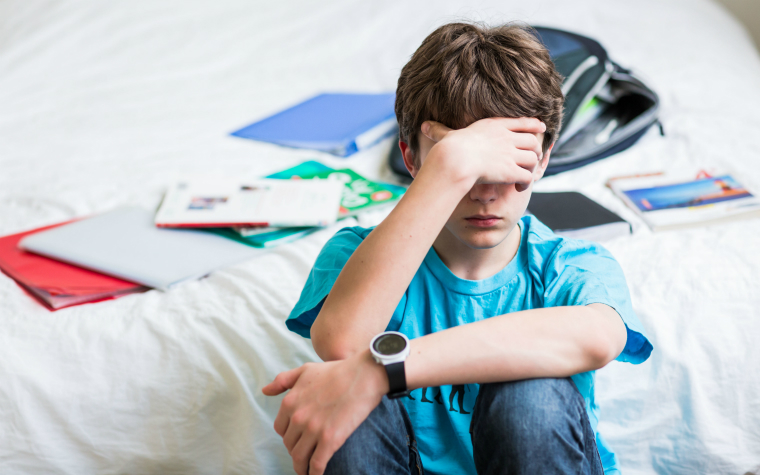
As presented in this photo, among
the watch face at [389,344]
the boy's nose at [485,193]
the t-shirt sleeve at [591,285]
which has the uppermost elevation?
the boy's nose at [485,193]

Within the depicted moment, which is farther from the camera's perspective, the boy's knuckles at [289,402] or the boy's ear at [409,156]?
the boy's ear at [409,156]

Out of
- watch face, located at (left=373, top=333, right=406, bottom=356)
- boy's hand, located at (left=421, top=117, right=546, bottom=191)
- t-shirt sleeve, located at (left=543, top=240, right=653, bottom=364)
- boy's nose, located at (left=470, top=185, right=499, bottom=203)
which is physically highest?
boy's hand, located at (left=421, top=117, right=546, bottom=191)

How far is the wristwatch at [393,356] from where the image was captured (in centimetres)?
58

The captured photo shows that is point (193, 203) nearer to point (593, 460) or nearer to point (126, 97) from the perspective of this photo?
point (126, 97)

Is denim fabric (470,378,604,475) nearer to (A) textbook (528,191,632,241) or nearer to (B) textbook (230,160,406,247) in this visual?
(A) textbook (528,191,632,241)

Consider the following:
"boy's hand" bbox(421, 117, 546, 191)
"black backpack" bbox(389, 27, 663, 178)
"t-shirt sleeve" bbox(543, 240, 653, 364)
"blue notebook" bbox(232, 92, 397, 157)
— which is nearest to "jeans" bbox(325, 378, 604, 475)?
"t-shirt sleeve" bbox(543, 240, 653, 364)

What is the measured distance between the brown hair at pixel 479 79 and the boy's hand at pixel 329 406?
0.29m

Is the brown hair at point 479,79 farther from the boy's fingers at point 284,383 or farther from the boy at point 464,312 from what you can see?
the boy's fingers at point 284,383

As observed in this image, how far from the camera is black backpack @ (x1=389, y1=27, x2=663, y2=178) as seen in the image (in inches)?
51.6

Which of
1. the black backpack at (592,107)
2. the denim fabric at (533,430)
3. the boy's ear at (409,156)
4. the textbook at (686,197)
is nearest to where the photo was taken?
the denim fabric at (533,430)

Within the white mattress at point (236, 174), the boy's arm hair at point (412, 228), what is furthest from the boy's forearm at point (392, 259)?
the white mattress at point (236, 174)

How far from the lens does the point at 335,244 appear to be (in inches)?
31.0

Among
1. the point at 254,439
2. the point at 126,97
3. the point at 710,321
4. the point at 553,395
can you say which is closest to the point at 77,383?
the point at 254,439

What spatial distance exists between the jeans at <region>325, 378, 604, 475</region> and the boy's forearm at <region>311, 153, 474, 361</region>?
0.26ft
